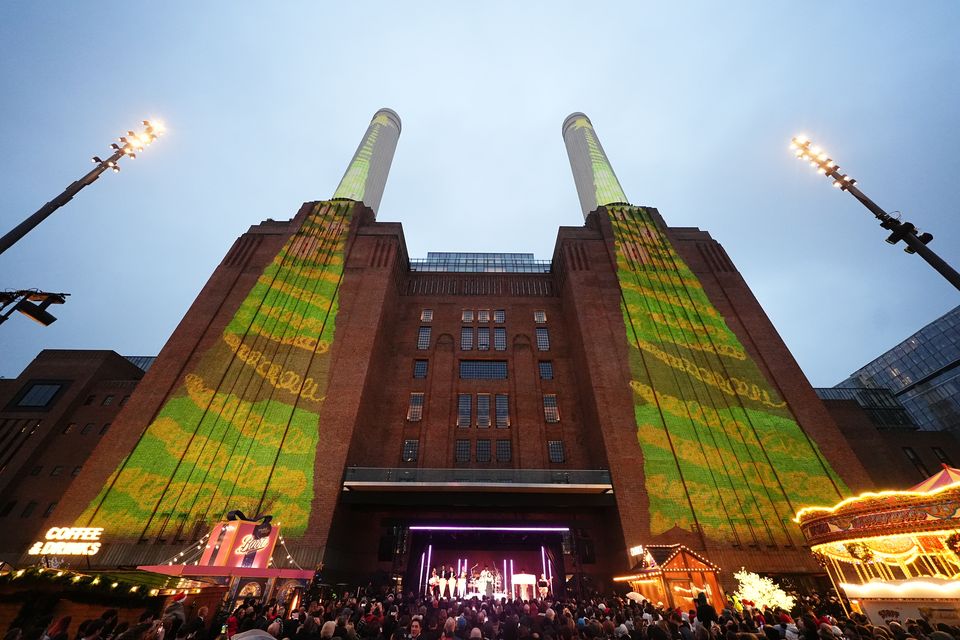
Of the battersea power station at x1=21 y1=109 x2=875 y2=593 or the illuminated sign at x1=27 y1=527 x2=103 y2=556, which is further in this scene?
the battersea power station at x1=21 y1=109 x2=875 y2=593

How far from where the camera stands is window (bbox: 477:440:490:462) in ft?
108

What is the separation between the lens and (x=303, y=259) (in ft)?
128

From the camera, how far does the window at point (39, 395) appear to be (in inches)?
1587

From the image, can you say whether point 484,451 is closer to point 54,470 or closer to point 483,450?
point 483,450

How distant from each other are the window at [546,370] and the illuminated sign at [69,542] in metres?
31.3

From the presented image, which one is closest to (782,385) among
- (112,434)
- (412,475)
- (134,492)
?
(412,475)

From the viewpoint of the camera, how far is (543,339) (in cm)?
4031

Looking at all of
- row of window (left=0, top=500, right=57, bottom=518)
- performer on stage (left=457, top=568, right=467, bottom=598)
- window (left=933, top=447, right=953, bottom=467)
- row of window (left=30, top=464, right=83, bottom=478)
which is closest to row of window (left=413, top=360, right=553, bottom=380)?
performer on stage (left=457, top=568, right=467, bottom=598)

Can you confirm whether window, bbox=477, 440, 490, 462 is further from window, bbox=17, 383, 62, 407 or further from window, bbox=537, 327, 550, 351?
window, bbox=17, 383, 62, 407

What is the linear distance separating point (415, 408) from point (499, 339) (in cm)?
1031

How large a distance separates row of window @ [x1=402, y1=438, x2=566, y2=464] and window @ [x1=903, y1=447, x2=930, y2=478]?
3060cm

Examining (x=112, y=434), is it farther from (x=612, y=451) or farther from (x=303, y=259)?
(x=612, y=451)

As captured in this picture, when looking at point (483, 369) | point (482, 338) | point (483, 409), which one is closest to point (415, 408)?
point (483, 409)

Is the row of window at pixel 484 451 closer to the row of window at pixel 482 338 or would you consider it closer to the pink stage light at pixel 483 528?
the pink stage light at pixel 483 528
